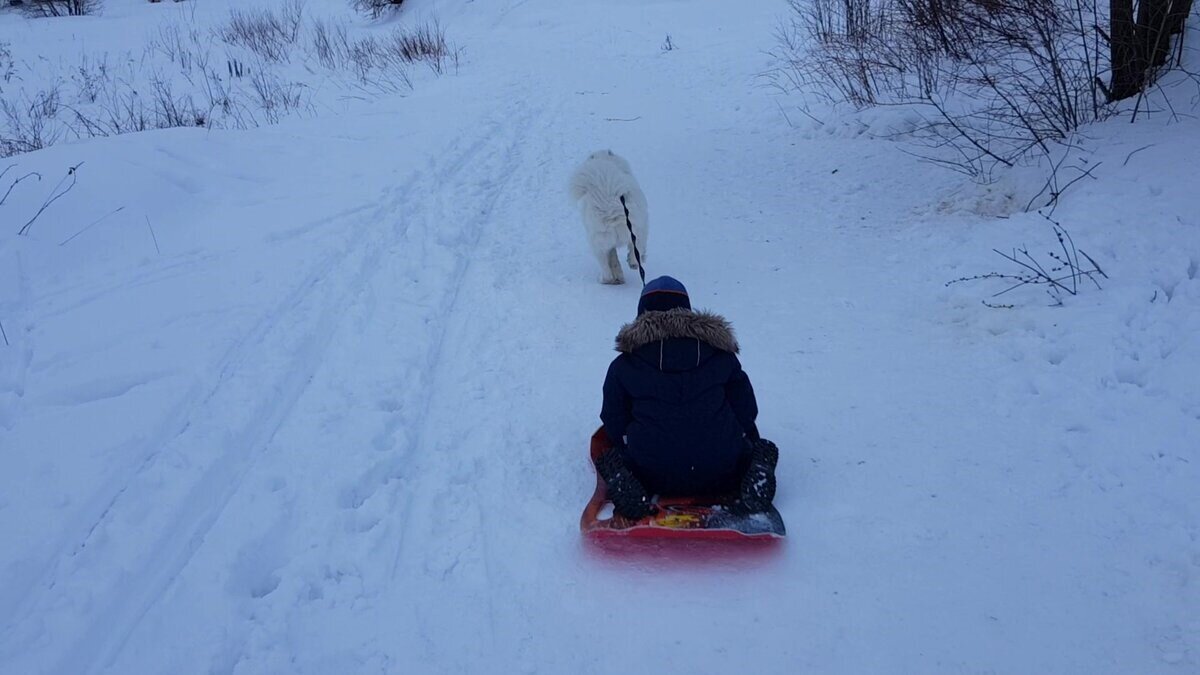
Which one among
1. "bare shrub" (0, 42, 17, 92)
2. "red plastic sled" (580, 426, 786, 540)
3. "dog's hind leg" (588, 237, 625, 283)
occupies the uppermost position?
"bare shrub" (0, 42, 17, 92)

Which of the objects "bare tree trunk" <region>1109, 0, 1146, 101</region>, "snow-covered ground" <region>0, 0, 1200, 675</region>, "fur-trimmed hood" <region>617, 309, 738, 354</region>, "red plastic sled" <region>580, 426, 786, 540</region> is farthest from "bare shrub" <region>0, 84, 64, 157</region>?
"bare tree trunk" <region>1109, 0, 1146, 101</region>

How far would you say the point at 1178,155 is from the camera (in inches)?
221

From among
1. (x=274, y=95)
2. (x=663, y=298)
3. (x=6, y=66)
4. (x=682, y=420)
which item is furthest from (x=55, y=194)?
(x=6, y=66)

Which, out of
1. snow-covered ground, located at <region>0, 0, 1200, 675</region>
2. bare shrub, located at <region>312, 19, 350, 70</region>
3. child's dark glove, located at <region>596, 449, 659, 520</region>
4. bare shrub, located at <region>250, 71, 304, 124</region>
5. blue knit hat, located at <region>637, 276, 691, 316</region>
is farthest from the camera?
bare shrub, located at <region>312, 19, 350, 70</region>

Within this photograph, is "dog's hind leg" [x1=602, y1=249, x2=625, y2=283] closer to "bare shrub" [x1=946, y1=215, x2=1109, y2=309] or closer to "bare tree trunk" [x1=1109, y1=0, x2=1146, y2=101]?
"bare shrub" [x1=946, y1=215, x2=1109, y2=309]

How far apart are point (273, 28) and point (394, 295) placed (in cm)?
Result: 1479

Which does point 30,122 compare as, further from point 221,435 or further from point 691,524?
point 691,524

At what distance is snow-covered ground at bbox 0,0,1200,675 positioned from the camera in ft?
9.87

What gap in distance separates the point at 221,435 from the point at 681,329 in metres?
2.55

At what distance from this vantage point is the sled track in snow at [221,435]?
3061mm

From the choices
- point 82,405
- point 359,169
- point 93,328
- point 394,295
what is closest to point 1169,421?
point 394,295

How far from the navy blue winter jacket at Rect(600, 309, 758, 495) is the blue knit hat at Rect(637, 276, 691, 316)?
7.9 inches

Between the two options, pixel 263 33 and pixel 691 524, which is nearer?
pixel 691 524

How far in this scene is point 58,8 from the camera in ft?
83.1
